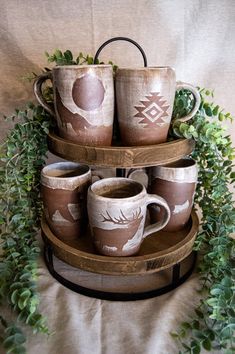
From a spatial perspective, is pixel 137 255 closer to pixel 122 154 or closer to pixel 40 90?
pixel 122 154

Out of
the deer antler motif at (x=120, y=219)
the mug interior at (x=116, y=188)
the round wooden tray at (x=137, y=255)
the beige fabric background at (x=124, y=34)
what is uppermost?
the beige fabric background at (x=124, y=34)

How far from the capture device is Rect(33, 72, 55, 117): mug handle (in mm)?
505

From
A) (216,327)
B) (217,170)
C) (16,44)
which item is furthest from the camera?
(16,44)

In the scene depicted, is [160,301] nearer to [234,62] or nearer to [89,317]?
[89,317]

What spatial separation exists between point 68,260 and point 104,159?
17 centimetres

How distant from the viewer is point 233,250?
1.70ft

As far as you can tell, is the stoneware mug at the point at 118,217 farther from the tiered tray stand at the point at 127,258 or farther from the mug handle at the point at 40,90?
the mug handle at the point at 40,90

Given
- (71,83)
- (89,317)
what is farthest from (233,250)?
(71,83)

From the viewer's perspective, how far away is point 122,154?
1.45 feet

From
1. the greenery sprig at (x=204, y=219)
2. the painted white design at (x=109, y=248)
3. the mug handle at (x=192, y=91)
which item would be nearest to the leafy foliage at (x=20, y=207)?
the greenery sprig at (x=204, y=219)

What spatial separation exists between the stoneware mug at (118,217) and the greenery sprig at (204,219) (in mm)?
107

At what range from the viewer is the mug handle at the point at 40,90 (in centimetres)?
50

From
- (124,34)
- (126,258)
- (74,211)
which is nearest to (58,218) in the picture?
(74,211)

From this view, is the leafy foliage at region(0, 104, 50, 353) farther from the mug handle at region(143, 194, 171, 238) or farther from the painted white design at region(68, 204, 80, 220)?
the mug handle at region(143, 194, 171, 238)
